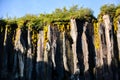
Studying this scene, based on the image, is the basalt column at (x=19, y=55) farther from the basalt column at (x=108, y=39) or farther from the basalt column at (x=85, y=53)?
the basalt column at (x=108, y=39)

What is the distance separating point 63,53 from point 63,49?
26 cm

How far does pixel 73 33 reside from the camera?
2230 centimetres

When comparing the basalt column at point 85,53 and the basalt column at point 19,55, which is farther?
the basalt column at point 19,55

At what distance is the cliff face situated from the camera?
20750mm

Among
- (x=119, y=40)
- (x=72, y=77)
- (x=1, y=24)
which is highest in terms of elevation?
(x=1, y=24)

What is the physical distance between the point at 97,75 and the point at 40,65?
3378 millimetres

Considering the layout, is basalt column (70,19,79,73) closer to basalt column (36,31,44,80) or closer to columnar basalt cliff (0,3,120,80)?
columnar basalt cliff (0,3,120,80)

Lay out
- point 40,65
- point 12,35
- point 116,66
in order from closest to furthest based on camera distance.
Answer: point 116,66 → point 40,65 → point 12,35

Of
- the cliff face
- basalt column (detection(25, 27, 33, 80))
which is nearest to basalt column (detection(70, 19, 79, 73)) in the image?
the cliff face

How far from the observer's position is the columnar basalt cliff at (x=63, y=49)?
68.3 feet

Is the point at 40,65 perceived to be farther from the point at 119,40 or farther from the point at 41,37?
the point at 119,40

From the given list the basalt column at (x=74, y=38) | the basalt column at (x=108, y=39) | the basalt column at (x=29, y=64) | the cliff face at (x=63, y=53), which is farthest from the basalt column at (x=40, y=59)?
the basalt column at (x=108, y=39)

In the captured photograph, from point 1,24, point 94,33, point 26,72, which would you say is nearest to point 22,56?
point 26,72

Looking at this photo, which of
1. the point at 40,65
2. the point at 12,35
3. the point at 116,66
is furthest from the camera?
the point at 12,35
